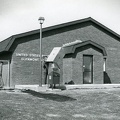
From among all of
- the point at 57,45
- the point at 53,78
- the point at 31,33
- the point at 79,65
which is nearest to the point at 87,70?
the point at 79,65

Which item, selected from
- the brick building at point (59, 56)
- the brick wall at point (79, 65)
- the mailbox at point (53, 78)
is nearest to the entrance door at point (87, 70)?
the brick building at point (59, 56)

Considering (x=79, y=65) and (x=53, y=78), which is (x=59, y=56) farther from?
(x=53, y=78)

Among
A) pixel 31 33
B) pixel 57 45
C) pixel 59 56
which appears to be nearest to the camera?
pixel 31 33

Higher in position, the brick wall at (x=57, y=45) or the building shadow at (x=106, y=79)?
the brick wall at (x=57, y=45)

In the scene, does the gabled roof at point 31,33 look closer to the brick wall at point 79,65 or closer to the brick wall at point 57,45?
the brick wall at point 57,45

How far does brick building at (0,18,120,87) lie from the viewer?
65.7 feet

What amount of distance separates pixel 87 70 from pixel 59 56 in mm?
2560

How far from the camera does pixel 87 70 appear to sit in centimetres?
2112

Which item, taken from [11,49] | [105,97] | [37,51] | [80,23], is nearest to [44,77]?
[37,51]

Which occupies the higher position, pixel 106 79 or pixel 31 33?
pixel 31 33

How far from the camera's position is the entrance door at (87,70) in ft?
69.3

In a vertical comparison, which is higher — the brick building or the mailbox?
the brick building

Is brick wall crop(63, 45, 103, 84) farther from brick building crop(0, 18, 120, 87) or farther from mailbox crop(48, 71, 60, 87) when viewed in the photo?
mailbox crop(48, 71, 60, 87)

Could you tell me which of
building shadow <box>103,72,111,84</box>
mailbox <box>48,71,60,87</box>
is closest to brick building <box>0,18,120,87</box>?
building shadow <box>103,72,111,84</box>
